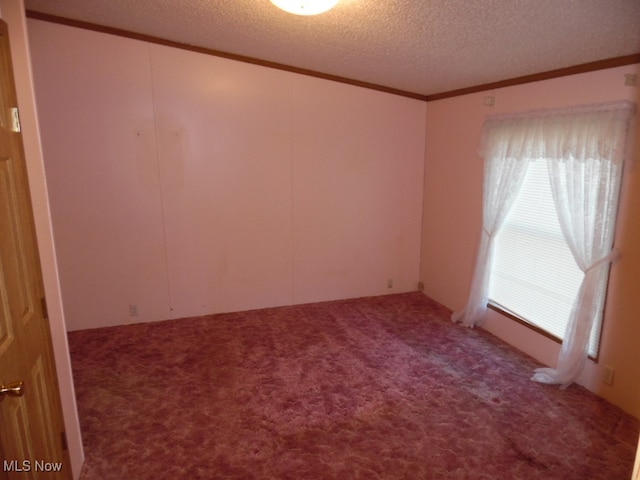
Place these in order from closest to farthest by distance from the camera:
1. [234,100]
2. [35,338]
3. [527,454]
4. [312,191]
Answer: [35,338] < [527,454] < [234,100] < [312,191]

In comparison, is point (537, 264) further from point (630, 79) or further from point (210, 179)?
point (210, 179)

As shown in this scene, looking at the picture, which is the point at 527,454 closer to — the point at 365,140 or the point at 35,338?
the point at 35,338

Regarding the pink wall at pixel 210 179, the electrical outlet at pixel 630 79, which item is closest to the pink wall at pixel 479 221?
the electrical outlet at pixel 630 79

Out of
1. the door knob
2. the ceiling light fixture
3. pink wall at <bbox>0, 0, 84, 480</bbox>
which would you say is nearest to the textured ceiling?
the ceiling light fixture

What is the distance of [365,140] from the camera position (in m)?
4.56

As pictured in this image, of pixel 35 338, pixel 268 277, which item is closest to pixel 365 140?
pixel 268 277

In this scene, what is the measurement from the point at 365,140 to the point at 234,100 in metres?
1.57

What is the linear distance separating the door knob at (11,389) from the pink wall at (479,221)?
11.2 feet

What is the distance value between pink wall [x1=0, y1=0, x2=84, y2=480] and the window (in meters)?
3.50

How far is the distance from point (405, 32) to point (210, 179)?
238cm

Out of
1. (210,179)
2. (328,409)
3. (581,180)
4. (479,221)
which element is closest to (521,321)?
(479,221)

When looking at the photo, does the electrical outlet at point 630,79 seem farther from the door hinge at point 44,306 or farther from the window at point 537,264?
the door hinge at point 44,306

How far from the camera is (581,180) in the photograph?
2850 mm

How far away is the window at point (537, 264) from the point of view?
313 cm
